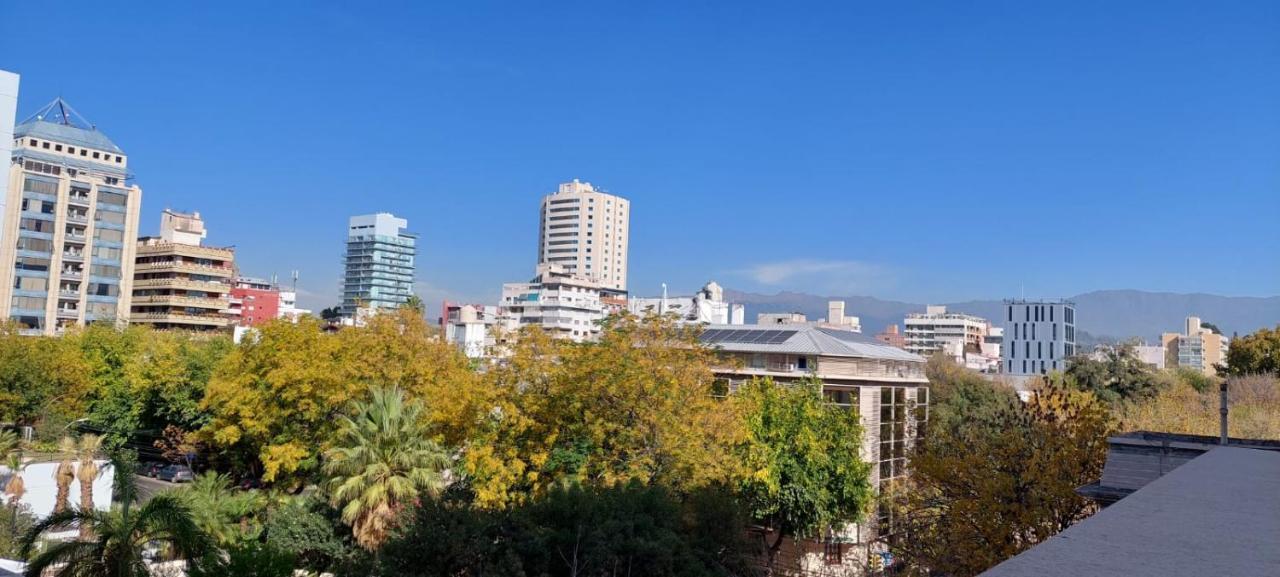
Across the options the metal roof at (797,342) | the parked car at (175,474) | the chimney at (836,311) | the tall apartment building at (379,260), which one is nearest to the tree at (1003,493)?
the metal roof at (797,342)

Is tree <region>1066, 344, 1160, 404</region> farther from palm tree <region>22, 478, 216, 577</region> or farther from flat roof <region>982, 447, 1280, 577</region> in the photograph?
palm tree <region>22, 478, 216, 577</region>

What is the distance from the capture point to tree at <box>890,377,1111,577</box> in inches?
408

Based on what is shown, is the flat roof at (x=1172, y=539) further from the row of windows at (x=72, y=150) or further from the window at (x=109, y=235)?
the row of windows at (x=72, y=150)

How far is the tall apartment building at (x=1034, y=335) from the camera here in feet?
564

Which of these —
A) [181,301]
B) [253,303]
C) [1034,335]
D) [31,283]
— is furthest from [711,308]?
[1034,335]

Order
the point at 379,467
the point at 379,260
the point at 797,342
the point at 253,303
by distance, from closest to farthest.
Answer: the point at 379,467 < the point at 797,342 < the point at 253,303 < the point at 379,260

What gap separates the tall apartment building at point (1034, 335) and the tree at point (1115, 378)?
442 ft

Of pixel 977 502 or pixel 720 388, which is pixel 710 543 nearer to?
Answer: pixel 977 502

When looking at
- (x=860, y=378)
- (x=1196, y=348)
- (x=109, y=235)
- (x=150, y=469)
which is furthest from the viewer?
(x=1196, y=348)

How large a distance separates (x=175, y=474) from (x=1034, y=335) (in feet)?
568

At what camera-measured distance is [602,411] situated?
1867 centimetres

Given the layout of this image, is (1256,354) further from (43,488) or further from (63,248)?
(63,248)

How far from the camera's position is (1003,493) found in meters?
10.8

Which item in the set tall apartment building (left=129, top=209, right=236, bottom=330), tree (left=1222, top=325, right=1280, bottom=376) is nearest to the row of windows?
tall apartment building (left=129, top=209, right=236, bottom=330)
